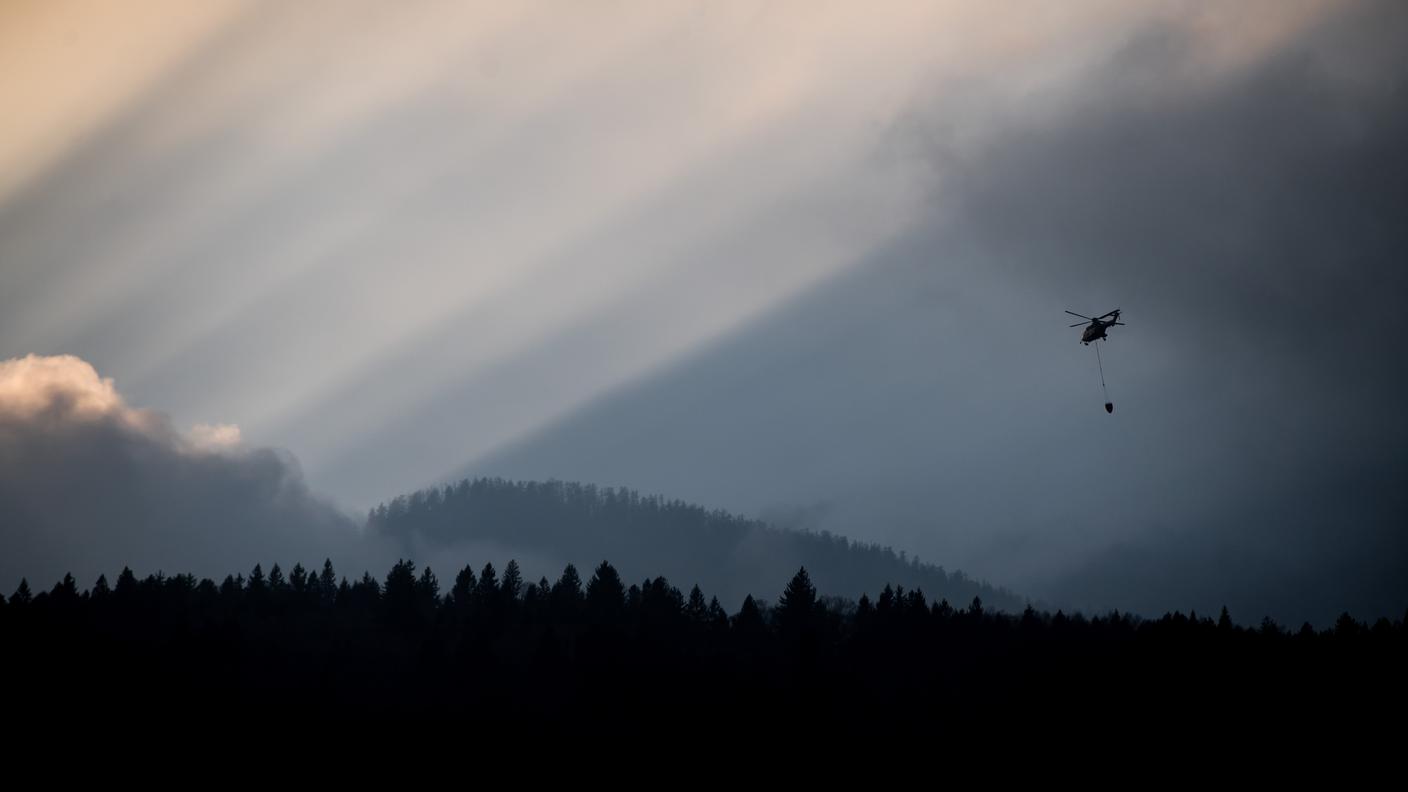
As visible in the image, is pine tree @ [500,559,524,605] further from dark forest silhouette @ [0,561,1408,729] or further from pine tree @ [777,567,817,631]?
pine tree @ [777,567,817,631]

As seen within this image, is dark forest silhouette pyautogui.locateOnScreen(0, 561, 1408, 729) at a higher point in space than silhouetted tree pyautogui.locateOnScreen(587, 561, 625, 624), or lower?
lower

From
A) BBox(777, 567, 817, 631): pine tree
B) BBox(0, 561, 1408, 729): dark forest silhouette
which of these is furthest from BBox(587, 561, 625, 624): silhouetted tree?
BBox(777, 567, 817, 631): pine tree

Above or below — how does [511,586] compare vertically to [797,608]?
above

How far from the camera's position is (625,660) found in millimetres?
143625

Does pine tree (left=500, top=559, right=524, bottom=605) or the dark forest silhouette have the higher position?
pine tree (left=500, top=559, right=524, bottom=605)

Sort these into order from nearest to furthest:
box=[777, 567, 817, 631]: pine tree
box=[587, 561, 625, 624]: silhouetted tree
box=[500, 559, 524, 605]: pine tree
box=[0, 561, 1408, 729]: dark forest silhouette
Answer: box=[0, 561, 1408, 729]: dark forest silhouette, box=[587, 561, 625, 624]: silhouetted tree, box=[500, 559, 524, 605]: pine tree, box=[777, 567, 817, 631]: pine tree

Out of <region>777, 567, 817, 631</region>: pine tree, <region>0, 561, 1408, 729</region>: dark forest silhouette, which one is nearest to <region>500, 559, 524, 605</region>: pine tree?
<region>0, 561, 1408, 729</region>: dark forest silhouette

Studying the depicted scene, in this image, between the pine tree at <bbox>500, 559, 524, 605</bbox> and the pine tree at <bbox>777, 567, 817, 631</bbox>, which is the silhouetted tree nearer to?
the pine tree at <bbox>500, 559, 524, 605</bbox>

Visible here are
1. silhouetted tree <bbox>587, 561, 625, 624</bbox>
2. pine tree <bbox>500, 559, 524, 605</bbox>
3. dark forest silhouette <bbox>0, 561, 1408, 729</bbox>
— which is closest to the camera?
dark forest silhouette <bbox>0, 561, 1408, 729</bbox>

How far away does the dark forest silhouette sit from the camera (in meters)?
132

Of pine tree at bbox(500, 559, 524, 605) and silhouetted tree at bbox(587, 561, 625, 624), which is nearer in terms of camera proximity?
silhouetted tree at bbox(587, 561, 625, 624)

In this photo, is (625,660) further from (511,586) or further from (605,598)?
(511,586)

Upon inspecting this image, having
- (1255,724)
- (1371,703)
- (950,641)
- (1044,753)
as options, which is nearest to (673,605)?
(950,641)

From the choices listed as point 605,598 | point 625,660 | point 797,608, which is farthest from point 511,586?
point 797,608
